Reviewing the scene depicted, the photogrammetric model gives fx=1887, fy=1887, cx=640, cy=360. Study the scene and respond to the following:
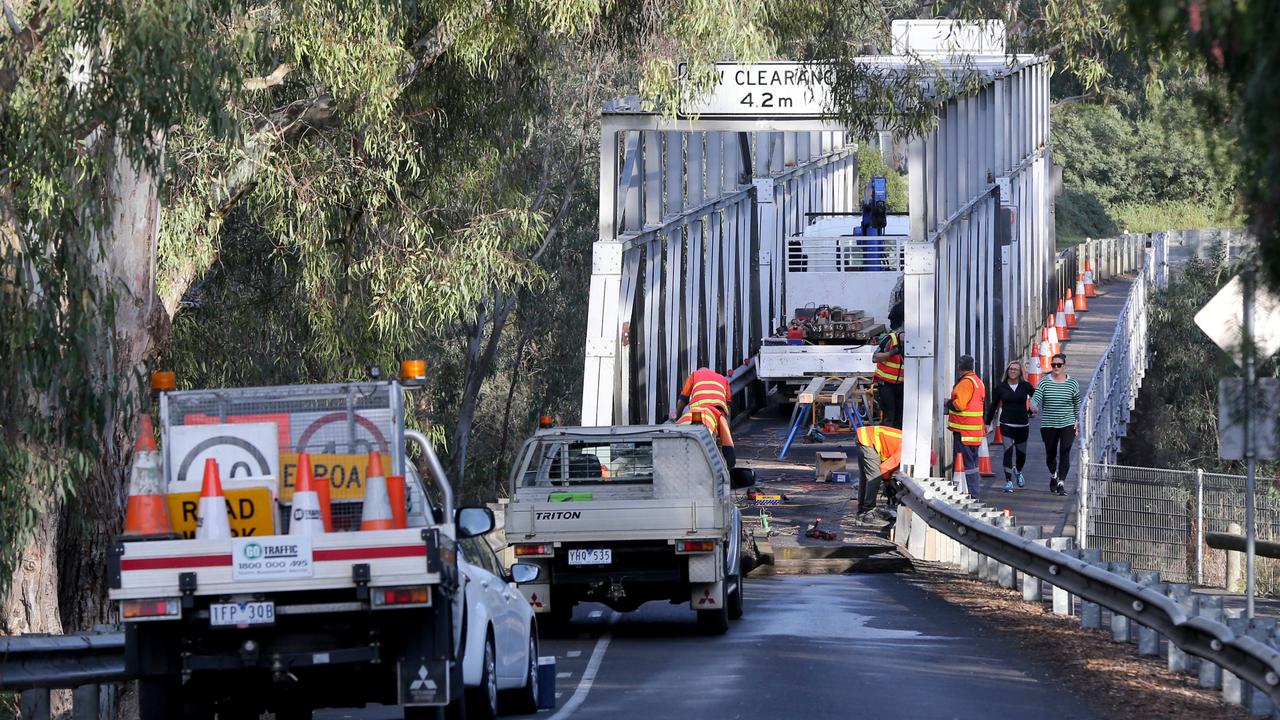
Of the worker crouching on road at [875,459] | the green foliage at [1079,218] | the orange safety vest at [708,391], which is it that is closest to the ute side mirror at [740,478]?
the orange safety vest at [708,391]

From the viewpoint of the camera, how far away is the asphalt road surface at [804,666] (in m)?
11.0

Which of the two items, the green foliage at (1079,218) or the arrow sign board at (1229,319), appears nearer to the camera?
the arrow sign board at (1229,319)

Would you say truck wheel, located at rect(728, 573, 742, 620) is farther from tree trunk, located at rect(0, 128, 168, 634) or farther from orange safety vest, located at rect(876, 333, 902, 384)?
orange safety vest, located at rect(876, 333, 902, 384)

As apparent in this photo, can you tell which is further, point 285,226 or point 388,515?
point 285,226

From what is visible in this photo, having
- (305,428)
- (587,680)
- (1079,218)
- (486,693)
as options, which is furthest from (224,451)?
(1079,218)

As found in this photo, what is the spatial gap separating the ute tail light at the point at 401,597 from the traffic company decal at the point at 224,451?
1.08 meters

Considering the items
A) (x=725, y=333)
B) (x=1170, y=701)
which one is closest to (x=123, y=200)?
(x=1170, y=701)

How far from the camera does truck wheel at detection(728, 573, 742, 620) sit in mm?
15750

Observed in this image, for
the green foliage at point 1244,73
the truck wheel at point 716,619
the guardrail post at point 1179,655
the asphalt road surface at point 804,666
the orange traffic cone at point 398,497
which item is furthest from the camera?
the truck wheel at point 716,619

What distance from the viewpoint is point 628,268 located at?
24.5 m

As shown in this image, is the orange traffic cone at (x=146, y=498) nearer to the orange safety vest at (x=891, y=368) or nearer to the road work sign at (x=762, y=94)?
Result: the road work sign at (x=762, y=94)

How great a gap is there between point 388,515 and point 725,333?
23.7 meters

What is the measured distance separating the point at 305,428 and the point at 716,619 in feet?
19.9

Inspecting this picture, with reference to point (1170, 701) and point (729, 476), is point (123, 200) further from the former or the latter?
point (1170, 701)
